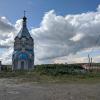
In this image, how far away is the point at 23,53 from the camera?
Answer: 6172 centimetres

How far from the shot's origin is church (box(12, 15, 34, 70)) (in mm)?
62047

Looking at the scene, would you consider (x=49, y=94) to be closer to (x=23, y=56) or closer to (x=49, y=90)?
(x=49, y=90)

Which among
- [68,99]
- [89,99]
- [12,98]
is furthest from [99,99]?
[12,98]

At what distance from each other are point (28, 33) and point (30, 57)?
5.52m

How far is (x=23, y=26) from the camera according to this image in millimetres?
64188

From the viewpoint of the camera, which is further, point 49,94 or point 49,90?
point 49,90

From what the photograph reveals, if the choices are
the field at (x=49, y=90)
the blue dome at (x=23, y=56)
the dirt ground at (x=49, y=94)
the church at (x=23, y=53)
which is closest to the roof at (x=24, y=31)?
the church at (x=23, y=53)

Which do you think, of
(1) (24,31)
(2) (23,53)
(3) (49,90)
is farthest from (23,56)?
(3) (49,90)

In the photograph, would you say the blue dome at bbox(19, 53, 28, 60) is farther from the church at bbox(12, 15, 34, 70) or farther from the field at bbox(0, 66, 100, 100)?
the field at bbox(0, 66, 100, 100)

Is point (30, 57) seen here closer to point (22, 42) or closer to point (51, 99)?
point (22, 42)

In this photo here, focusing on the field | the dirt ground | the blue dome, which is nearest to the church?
the blue dome

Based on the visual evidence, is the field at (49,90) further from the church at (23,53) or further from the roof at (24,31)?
the roof at (24,31)

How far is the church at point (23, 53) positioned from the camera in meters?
62.0

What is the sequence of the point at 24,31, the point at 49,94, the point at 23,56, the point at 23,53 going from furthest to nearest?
1. the point at 24,31
2. the point at 23,56
3. the point at 23,53
4. the point at 49,94
